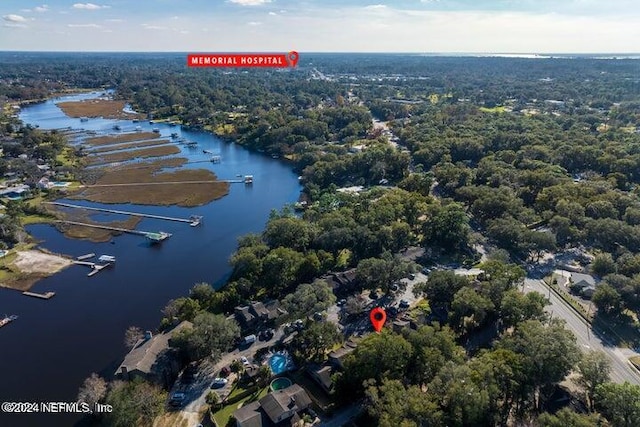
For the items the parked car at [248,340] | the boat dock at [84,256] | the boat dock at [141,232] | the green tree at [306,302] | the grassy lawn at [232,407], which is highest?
the green tree at [306,302]

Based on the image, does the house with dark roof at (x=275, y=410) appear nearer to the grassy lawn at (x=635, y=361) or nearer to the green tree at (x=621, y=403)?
the green tree at (x=621, y=403)

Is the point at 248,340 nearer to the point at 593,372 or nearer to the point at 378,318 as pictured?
the point at 378,318

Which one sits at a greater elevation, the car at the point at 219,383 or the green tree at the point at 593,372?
the green tree at the point at 593,372

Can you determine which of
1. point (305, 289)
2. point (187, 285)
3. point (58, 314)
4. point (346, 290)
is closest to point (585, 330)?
point (346, 290)

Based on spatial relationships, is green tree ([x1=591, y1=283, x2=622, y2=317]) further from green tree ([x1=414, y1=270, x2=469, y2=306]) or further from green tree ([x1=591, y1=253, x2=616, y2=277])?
green tree ([x1=414, y1=270, x2=469, y2=306])

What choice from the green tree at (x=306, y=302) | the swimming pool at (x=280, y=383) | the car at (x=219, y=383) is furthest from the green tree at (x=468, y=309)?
the car at (x=219, y=383)

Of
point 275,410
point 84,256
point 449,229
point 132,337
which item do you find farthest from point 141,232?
point 449,229

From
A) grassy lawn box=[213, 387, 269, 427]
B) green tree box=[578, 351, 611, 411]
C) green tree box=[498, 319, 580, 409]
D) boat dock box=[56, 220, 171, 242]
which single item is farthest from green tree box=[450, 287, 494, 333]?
boat dock box=[56, 220, 171, 242]
